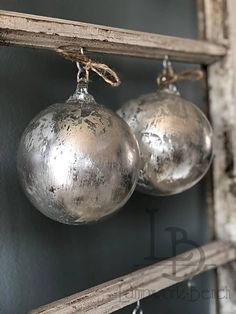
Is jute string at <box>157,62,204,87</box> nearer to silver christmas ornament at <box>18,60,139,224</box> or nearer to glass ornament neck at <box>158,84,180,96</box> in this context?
glass ornament neck at <box>158,84,180,96</box>

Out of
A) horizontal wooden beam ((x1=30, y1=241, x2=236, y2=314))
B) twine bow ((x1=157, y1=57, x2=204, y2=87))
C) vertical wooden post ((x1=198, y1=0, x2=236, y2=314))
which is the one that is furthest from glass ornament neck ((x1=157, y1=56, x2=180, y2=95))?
horizontal wooden beam ((x1=30, y1=241, x2=236, y2=314))

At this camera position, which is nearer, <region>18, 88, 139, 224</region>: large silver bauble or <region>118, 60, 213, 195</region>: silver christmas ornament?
<region>18, 88, 139, 224</region>: large silver bauble

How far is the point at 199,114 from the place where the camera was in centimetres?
58

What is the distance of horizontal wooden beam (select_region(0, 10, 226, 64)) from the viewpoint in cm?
47

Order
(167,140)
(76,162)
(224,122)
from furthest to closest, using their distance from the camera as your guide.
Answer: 1. (224,122)
2. (167,140)
3. (76,162)

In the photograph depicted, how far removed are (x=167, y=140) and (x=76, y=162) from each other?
0.15 metres

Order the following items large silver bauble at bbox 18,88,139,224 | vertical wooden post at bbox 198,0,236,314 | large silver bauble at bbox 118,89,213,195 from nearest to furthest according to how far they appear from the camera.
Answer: large silver bauble at bbox 18,88,139,224
large silver bauble at bbox 118,89,213,195
vertical wooden post at bbox 198,0,236,314

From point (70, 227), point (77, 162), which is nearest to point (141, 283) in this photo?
point (70, 227)

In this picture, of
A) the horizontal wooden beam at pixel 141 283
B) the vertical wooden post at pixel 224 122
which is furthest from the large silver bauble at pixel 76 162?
the vertical wooden post at pixel 224 122

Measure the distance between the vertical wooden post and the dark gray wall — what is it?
0.04 meters

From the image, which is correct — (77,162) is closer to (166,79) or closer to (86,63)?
(86,63)

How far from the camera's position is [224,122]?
72 centimetres

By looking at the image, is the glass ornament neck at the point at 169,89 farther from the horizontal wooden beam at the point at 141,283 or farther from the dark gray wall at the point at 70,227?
the horizontal wooden beam at the point at 141,283

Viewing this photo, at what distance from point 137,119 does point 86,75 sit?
98 mm
